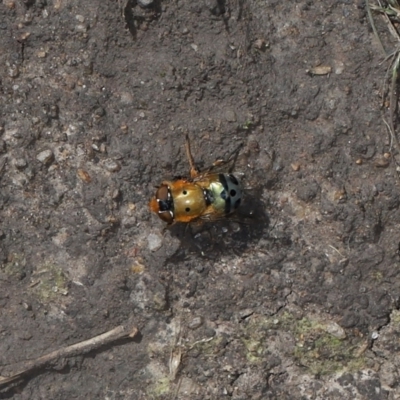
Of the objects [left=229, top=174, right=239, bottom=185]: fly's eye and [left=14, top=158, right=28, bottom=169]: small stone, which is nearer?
[left=229, top=174, right=239, bottom=185]: fly's eye

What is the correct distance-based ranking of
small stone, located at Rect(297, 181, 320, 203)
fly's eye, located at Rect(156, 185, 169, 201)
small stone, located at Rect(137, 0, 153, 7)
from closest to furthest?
fly's eye, located at Rect(156, 185, 169, 201)
small stone, located at Rect(137, 0, 153, 7)
small stone, located at Rect(297, 181, 320, 203)

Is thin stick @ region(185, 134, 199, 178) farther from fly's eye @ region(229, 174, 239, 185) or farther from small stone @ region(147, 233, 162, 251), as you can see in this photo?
small stone @ region(147, 233, 162, 251)

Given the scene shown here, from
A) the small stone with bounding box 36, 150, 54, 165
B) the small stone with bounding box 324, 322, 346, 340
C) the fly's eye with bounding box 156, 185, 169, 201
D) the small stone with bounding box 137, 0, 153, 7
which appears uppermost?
the small stone with bounding box 137, 0, 153, 7

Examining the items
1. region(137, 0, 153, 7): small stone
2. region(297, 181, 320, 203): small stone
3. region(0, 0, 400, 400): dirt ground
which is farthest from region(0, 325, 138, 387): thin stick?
region(137, 0, 153, 7): small stone

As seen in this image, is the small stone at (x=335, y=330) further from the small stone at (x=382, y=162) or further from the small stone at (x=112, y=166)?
the small stone at (x=112, y=166)

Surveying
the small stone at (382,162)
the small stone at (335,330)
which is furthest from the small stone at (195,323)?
the small stone at (382,162)

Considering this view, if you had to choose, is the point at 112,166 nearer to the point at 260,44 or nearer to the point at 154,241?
the point at 154,241

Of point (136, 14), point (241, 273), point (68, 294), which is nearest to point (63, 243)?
point (68, 294)

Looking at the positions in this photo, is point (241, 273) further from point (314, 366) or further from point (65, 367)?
point (65, 367)
